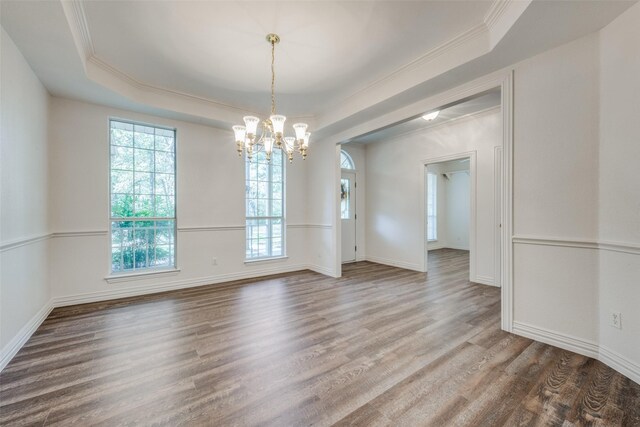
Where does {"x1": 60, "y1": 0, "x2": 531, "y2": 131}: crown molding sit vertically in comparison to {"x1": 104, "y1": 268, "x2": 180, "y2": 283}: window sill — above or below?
above

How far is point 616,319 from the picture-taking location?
2049 mm

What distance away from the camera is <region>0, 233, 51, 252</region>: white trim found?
2151 mm

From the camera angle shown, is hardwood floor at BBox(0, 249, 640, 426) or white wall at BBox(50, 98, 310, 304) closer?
hardwood floor at BBox(0, 249, 640, 426)

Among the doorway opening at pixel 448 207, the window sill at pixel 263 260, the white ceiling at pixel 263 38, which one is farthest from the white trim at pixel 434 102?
the doorway opening at pixel 448 207


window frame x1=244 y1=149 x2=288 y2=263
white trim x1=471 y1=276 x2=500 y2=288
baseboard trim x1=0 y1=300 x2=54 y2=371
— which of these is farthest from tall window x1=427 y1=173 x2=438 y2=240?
baseboard trim x1=0 y1=300 x2=54 y2=371

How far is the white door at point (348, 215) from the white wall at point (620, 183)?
14.4 ft

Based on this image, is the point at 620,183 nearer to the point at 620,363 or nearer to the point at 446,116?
the point at 620,363

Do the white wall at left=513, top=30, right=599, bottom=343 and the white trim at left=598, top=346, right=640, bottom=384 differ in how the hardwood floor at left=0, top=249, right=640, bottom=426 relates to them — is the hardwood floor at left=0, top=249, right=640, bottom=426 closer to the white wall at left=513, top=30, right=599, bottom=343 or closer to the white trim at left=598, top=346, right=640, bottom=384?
the white trim at left=598, top=346, right=640, bottom=384

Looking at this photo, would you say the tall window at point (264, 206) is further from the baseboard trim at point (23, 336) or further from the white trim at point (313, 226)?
the baseboard trim at point (23, 336)

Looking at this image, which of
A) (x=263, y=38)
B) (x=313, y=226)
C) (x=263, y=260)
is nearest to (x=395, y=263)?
(x=313, y=226)

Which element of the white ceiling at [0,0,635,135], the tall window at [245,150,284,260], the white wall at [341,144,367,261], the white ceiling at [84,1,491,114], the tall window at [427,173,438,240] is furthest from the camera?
the tall window at [427,173,438,240]

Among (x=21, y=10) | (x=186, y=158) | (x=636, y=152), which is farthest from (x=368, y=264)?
(x=21, y=10)

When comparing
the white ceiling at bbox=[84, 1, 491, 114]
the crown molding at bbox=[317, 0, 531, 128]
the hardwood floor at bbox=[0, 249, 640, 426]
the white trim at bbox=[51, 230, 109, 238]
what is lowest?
the hardwood floor at bbox=[0, 249, 640, 426]

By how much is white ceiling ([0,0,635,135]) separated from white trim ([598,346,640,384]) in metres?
2.49
